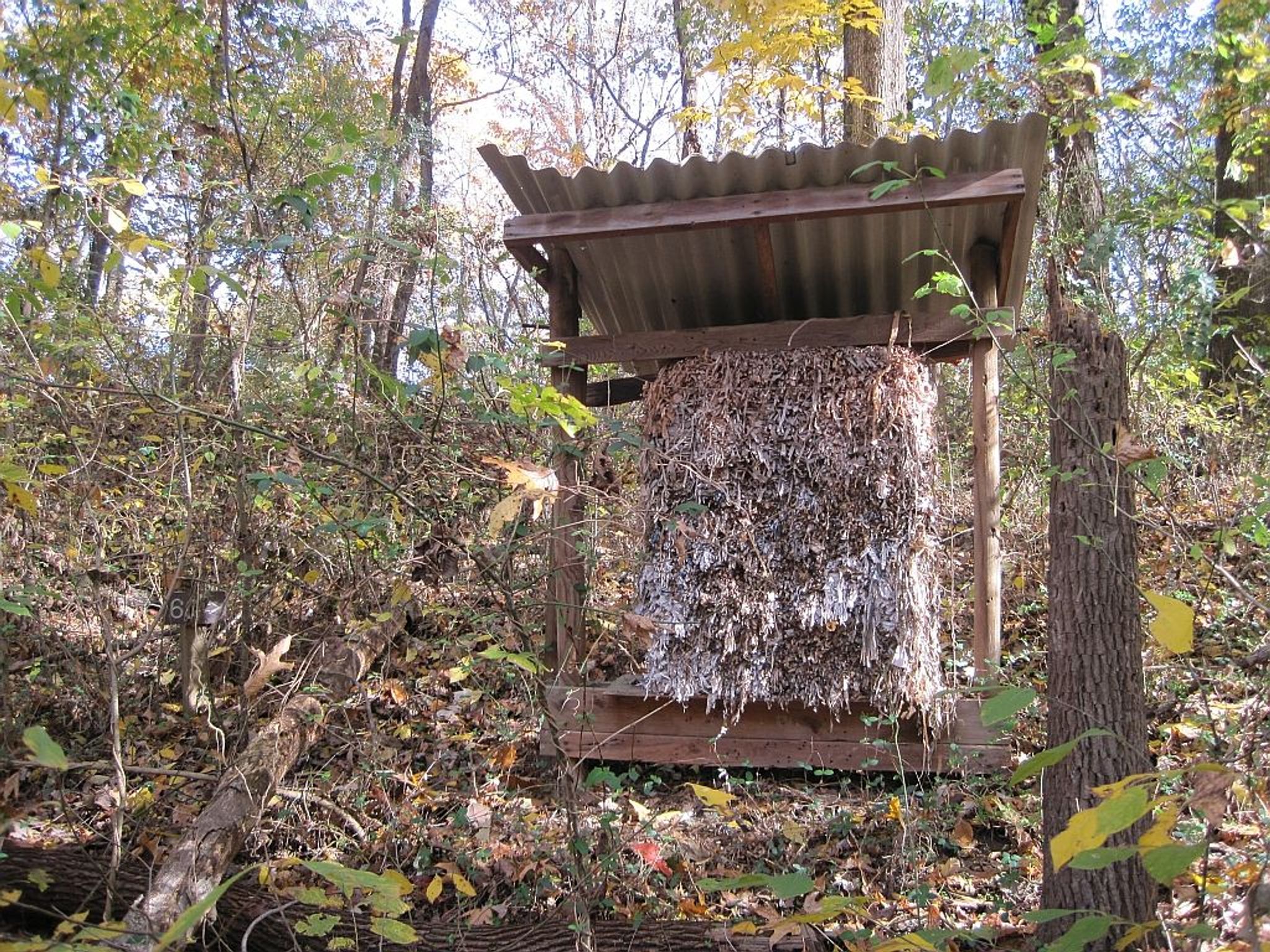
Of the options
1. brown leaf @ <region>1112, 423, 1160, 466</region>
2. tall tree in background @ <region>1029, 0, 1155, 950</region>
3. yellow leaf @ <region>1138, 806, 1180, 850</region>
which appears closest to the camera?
yellow leaf @ <region>1138, 806, 1180, 850</region>

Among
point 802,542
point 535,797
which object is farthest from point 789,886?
point 535,797

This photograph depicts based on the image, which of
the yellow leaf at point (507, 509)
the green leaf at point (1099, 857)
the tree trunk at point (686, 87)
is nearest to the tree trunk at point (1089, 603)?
the green leaf at point (1099, 857)

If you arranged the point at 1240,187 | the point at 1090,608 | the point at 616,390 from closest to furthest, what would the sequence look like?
the point at 1090,608, the point at 616,390, the point at 1240,187

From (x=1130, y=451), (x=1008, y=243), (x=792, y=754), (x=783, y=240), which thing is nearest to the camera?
(x=1130, y=451)

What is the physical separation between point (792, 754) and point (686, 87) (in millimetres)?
12187

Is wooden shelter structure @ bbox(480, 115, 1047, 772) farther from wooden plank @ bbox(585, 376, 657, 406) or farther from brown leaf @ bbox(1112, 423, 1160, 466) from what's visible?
brown leaf @ bbox(1112, 423, 1160, 466)

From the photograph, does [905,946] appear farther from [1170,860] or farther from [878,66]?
[878,66]

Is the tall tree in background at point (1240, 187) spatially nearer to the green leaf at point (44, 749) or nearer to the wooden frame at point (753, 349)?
the wooden frame at point (753, 349)

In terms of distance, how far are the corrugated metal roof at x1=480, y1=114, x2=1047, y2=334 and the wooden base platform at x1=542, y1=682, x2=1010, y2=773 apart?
8.08 ft

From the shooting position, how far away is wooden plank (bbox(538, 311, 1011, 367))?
15.7 feet

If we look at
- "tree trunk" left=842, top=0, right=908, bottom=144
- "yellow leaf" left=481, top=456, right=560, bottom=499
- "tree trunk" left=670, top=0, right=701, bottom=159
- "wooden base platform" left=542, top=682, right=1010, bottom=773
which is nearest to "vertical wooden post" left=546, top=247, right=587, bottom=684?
"wooden base platform" left=542, top=682, right=1010, bottom=773

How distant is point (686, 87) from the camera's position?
1398 centimetres

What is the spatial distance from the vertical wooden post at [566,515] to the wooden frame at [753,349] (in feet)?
0.03

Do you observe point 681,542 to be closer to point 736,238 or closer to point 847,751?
point 847,751
